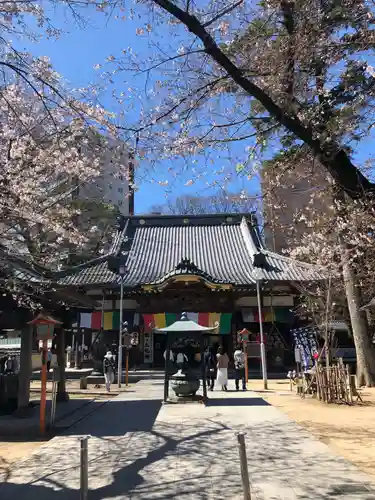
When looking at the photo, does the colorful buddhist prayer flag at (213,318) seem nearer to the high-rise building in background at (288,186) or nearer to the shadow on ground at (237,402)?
the shadow on ground at (237,402)

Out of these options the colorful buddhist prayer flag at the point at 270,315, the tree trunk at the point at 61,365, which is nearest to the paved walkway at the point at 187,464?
the tree trunk at the point at 61,365

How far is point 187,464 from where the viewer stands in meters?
6.61

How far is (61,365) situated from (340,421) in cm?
785

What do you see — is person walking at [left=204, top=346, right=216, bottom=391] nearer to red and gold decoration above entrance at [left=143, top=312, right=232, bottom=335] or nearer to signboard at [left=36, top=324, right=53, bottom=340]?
red and gold decoration above entrance at [left=143, top=312, right=232, bottom=335]

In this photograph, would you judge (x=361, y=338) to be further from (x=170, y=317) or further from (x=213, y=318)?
(x=170, y=317)

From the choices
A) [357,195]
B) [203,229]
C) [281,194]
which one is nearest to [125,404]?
[281,194]

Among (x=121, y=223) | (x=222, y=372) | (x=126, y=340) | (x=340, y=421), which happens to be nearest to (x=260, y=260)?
(x=126, y=340)

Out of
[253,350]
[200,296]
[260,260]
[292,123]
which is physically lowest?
[253,350]

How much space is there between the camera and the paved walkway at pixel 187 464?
539 cm

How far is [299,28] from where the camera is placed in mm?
6359

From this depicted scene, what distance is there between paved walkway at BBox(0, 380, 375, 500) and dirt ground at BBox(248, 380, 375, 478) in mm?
381

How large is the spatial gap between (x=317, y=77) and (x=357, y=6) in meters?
1.11

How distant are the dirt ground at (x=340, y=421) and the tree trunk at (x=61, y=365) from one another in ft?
20.3

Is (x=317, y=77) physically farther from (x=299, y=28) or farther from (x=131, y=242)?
(x=131, y=242)
